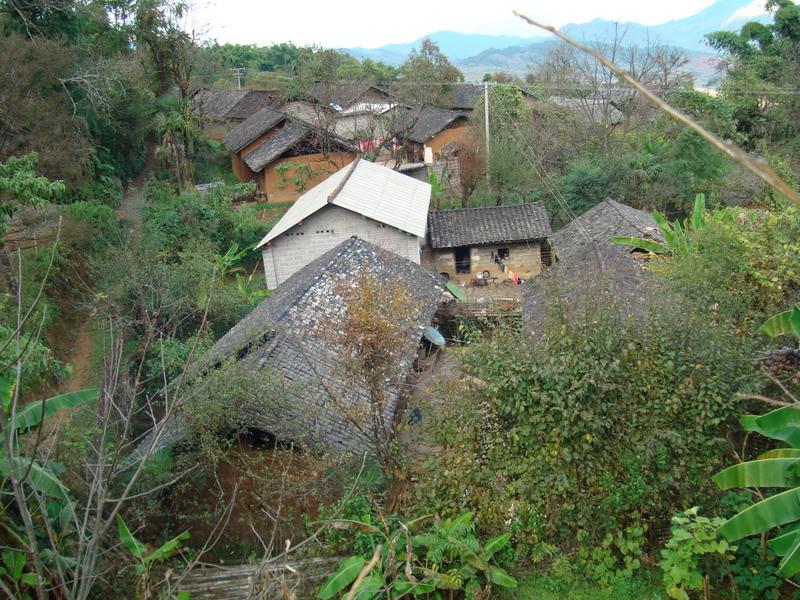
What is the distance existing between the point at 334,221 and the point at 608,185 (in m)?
11.4

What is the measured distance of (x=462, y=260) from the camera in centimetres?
2366

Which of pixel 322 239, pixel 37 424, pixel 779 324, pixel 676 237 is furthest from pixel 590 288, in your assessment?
pixel 322 239

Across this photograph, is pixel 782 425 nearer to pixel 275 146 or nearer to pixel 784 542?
pixel 784 542

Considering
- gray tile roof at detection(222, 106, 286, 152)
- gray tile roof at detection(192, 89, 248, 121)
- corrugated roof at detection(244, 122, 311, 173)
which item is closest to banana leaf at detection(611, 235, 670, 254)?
corrugated roof at detection(244, 122, 311, 173)

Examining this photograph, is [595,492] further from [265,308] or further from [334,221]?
[334,221]

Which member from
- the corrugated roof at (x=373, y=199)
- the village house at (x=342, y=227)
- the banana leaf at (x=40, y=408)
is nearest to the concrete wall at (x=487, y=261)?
the corrugated roof at (x=373, y=199)

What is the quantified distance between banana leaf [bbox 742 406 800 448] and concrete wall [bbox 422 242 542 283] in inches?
673

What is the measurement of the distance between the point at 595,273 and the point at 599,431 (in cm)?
401

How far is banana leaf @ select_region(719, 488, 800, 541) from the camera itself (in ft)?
19.9

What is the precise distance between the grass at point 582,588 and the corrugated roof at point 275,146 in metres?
25.2

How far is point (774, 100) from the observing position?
30.4m

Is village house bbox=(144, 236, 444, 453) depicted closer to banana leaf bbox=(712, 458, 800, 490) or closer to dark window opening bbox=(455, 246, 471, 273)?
banana leaf bbox=(712, 458, 800, 490)

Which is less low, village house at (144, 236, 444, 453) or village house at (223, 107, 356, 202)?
village house at (223, 107, 356, 202)

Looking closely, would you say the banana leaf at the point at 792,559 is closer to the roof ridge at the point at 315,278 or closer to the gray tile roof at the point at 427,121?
the roof ridge at the point at 315,278
